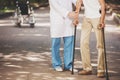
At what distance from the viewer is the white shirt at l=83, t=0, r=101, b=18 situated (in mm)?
8805

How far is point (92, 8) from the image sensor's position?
8.82 m

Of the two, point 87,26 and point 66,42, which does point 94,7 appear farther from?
point 66,42

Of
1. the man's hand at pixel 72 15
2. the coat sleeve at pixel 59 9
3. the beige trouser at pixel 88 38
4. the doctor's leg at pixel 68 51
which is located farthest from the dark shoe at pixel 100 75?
the coat sleeve at pixel 59 9

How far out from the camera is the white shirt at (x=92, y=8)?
880 centimetres

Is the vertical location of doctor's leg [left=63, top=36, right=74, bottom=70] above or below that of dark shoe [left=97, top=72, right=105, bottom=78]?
above

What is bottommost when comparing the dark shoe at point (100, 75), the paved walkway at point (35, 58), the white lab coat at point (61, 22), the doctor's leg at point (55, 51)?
the paved walkway at point (35, 58)

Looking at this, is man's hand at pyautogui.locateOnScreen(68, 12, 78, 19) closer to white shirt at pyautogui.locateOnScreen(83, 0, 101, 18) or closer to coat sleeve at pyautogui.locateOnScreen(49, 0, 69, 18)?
coat sleeve at pyautogui.locateOnScreen(49, 0, 69, 18)

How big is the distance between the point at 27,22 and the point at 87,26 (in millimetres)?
14351

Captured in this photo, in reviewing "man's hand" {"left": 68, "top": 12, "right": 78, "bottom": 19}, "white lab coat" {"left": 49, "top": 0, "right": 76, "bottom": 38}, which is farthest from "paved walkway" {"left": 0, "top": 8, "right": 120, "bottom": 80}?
"man's hand" {"left": 68, "top": 12, "right": 78, "bottom": 19}

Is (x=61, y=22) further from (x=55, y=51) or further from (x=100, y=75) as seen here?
(x=100, y=75)

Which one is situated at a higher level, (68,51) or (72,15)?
(72,15)

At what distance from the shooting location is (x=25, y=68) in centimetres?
1029

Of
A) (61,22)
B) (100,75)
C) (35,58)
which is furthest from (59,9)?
(35,58)

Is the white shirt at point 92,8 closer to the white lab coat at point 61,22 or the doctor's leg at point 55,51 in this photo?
the white lab coat at point 61,22
